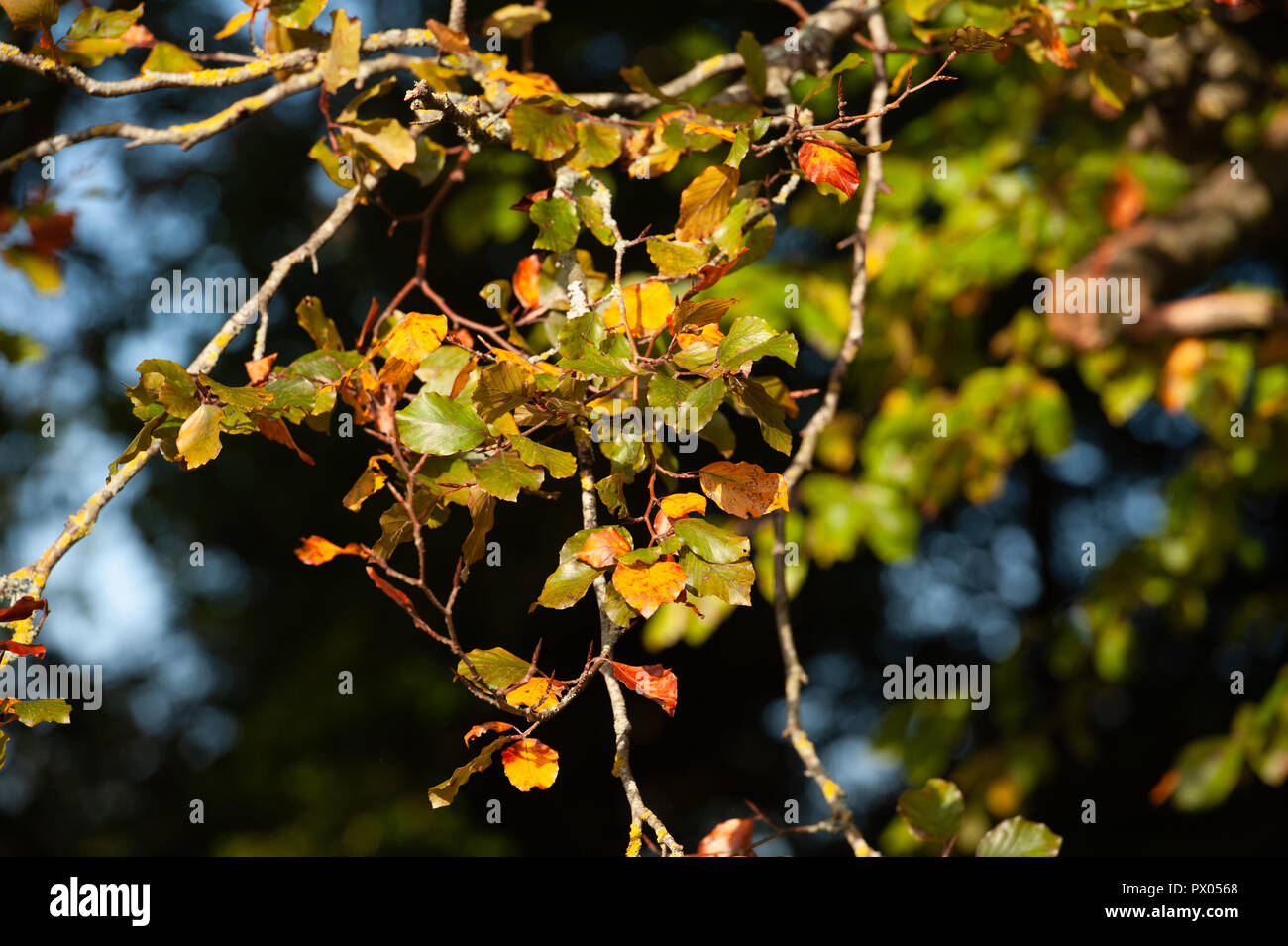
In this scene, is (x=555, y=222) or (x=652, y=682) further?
(x=555, y=222)

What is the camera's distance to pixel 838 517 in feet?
5.79

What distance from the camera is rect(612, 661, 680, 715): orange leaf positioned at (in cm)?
62

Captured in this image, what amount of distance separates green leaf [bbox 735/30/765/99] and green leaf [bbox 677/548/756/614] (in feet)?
1.36

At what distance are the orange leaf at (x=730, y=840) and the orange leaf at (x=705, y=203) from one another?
1.39ft

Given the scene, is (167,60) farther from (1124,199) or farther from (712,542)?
(1124,199)

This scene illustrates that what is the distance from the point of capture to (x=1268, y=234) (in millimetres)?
2000

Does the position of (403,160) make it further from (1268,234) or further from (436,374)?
(1268,234)

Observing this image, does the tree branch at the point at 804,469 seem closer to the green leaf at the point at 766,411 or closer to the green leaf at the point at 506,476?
the green leaf at the point at 766,411

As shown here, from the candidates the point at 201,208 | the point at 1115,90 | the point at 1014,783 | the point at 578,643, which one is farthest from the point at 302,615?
the point at 1115,90

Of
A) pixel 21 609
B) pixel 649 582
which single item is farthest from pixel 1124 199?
pixel 21 609

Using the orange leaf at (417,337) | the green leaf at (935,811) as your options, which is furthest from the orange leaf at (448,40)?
the green leaf at (935,811)

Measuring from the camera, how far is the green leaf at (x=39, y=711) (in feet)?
2.23

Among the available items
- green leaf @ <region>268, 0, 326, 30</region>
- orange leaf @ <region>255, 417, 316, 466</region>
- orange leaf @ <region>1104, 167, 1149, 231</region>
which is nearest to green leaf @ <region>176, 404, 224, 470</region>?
orange leaf @ <region>255, 417, 316, 466</region>

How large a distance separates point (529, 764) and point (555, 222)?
0.40 m
